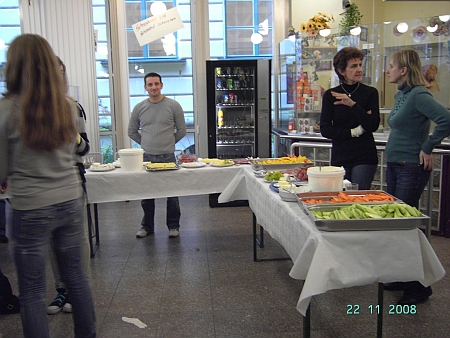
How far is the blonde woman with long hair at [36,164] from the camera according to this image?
1826 mm

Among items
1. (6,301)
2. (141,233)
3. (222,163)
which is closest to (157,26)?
(222,163)

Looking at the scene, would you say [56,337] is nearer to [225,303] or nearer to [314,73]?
[225,303]

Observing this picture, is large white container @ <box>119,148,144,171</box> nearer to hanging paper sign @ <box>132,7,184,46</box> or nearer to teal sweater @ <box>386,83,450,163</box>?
hanging paper sign @ <box>132,7,184,46</box>

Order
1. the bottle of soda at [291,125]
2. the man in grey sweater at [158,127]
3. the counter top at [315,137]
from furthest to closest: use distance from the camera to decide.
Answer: the bottle of soda at [291,125], the counter top at [315,137], the man in grey sweater at [158,127]

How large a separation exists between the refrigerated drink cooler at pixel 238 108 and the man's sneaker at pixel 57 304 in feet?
10.4

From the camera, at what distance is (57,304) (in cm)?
297

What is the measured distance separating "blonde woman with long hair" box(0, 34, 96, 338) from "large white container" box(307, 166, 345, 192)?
4.07 ft

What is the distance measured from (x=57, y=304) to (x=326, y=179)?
6.15ft

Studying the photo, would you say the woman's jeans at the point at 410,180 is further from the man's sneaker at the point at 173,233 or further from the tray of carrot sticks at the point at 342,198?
the man's sneaker at the point at 173,233

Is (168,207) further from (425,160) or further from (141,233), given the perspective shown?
(425,160)

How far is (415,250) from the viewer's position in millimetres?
2006

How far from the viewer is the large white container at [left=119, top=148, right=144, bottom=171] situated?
3809 mm

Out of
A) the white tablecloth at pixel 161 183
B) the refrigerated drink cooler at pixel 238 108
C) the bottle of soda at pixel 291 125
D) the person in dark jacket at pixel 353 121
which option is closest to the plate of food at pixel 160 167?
the white tablecloth at pixel 161 183

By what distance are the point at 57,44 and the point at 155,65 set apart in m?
1.49
